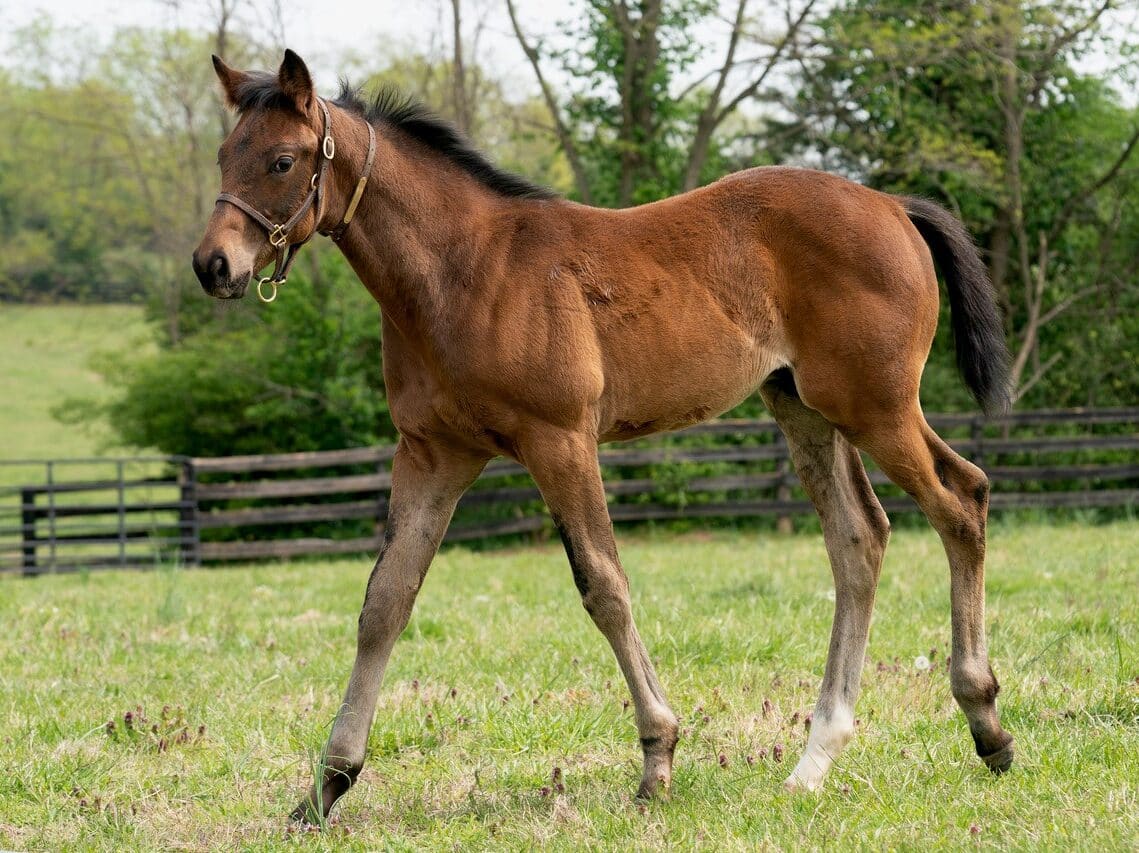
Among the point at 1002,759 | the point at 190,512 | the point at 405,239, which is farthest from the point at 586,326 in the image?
the point at 190,512

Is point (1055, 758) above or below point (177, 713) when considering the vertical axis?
above

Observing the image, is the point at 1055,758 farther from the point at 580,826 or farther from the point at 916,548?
the point at 916,548

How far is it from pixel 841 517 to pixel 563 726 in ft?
4.38

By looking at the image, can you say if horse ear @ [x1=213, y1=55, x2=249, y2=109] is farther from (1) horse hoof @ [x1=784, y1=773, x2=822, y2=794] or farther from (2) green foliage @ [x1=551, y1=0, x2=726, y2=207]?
(2) green foliage @ [x1=551, y1=0, x2=726, y2=207]

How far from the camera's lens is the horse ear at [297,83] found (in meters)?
3.60

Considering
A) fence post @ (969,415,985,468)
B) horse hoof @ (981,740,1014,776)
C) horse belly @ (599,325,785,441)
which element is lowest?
fence post @ (969,415,985,468)

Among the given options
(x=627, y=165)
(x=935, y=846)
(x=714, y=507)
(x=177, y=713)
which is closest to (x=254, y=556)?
(x=714, y=507)

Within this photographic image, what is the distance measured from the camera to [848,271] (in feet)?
13.4

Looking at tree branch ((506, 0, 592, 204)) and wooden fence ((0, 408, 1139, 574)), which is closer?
wooden fence ((0, 408, 1139, 574))

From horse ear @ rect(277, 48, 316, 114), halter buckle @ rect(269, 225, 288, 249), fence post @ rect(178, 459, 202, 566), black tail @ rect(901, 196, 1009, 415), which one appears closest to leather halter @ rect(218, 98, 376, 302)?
halter buckle @ rect(269, 225, 288, 249)

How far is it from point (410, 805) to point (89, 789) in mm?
1121

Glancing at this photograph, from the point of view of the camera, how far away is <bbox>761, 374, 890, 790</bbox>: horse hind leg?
4344 millimetres

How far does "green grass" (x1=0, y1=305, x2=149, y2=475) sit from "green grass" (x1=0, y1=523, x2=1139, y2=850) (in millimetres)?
17995

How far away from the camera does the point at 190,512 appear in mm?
15992
